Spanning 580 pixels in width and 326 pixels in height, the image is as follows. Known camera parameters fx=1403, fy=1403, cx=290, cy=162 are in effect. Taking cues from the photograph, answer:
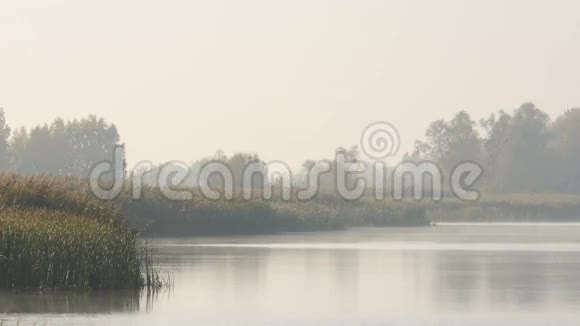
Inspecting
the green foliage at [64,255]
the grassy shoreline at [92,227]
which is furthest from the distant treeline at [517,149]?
the green foliage at [64,255]

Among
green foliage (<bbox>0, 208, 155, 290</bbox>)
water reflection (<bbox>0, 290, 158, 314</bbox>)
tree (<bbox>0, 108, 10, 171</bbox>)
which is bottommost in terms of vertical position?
water reflection (<bbox>0, 290, 158, 314</bbox>)

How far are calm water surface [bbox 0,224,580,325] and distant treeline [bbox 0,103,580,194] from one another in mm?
65369

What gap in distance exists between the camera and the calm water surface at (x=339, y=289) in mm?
20656

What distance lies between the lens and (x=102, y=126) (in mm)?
120438

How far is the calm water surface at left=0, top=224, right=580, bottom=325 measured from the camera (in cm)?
2066

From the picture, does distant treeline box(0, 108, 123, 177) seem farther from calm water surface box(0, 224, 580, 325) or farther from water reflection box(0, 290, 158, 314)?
water reflection box(0, 290, 158, 314)

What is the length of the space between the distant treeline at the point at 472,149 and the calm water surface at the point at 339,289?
65369 millimetres

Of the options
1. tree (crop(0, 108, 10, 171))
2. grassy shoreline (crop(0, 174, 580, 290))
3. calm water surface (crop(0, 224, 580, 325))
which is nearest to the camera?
calm water surface (crop(0, 224, 580, 325))

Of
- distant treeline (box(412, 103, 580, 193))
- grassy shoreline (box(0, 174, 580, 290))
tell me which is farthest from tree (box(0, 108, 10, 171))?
grassy shoreline (box(0, 174, 580, 290))

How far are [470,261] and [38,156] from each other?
80365 mm

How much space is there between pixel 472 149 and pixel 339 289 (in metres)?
112

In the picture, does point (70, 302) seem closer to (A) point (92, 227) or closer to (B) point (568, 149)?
(A) point (92, 227)

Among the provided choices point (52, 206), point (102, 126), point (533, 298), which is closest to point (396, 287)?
point (533, 298)

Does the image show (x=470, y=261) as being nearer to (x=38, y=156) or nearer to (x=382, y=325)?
(x=382, y=325)
